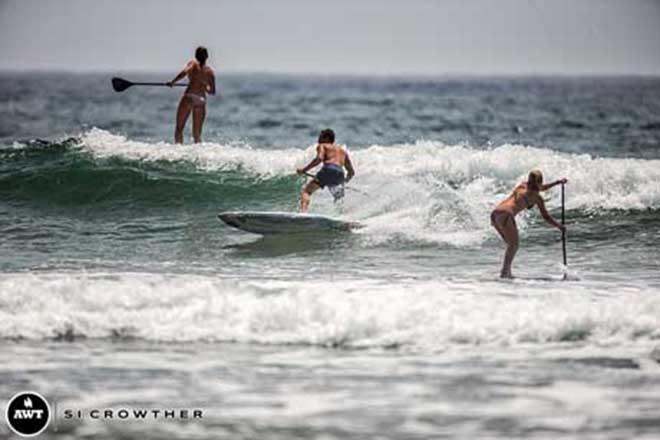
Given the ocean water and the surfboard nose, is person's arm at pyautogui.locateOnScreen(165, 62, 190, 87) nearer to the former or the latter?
the ocean water

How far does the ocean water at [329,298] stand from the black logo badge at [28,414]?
0.10m

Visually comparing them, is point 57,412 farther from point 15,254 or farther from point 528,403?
point 15,254

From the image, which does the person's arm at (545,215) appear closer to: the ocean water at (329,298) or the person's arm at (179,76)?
the ocean water at (329,298)

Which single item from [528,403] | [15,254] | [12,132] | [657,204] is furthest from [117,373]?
[12,132]

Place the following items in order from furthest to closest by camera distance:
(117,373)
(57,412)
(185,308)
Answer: (185,308) → (117,373) → (57,412)

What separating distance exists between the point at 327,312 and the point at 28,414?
9.50ft

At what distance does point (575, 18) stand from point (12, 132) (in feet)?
52.3

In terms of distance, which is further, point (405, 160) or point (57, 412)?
point (405, 160)

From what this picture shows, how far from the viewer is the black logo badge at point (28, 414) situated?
7.62 m

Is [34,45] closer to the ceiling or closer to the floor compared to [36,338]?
closer to the ceiling

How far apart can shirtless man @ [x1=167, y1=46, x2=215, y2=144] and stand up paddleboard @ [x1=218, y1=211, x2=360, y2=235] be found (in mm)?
2870

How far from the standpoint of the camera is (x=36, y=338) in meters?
9.74

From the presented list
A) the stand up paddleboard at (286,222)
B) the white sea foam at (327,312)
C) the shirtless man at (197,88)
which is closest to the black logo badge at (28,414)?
the white sea foam at (327,312)

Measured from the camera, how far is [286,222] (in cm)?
1358
